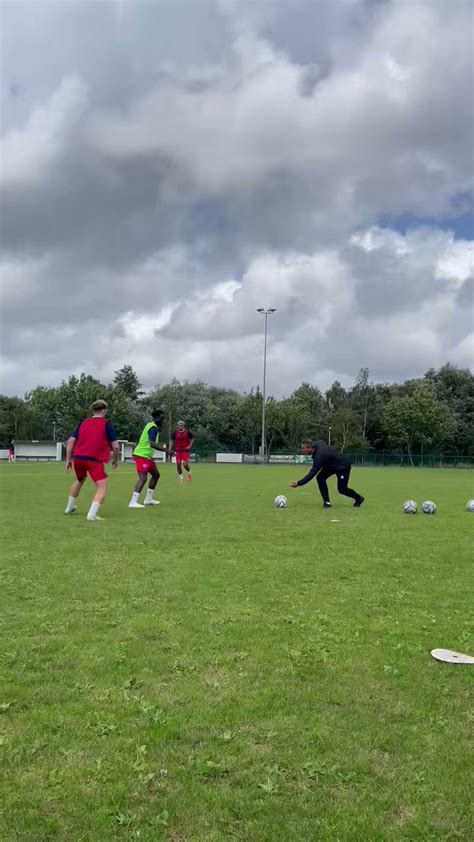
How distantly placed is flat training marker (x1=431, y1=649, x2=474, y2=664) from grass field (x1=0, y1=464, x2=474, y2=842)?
0.07 metres

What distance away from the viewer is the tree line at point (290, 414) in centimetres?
8844

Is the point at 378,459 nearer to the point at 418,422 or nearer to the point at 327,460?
the point at 418,422

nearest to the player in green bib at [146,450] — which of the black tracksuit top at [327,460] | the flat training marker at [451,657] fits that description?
the black tracksuit top at [327,460]

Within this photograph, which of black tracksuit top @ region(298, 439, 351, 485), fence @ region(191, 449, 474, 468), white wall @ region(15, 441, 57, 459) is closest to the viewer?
black tracksuit top @ region(298, 439, 351, 485)

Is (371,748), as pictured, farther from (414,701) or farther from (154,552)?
(154,552)

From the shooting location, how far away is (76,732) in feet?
11.2

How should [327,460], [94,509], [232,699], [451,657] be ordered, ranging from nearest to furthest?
[232,699]
[451,657]
[94,509]
[327,460]

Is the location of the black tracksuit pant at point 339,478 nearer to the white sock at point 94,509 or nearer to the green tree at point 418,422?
the white sock at point 94,509

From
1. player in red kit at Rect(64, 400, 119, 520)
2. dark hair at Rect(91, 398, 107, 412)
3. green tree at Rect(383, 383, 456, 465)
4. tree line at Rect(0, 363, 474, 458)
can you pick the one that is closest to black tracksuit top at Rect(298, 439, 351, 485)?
player in red kit at Rect(64, 400, 119, 520)

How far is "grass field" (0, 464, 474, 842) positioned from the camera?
277 centimetres

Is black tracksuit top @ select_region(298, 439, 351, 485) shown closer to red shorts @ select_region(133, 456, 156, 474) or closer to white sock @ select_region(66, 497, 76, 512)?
red shorts @ select_region(133, 456, 156, 474)

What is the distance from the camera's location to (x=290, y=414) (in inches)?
3713

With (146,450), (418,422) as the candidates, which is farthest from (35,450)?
(146,450)

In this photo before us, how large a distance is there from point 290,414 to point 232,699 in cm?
9087
